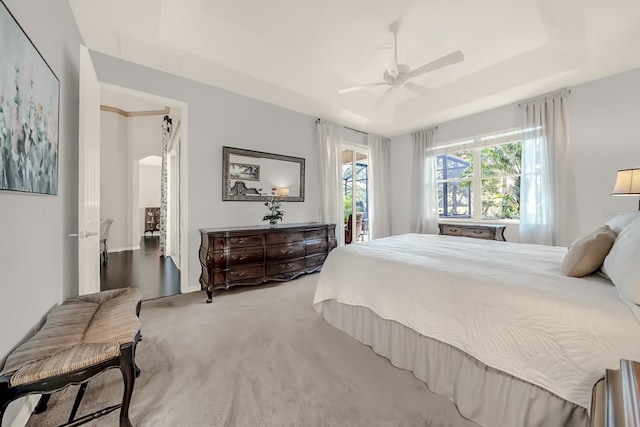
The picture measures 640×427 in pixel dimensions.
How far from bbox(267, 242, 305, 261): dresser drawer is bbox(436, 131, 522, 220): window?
10.7 feet

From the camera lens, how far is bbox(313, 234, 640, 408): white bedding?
1.03 m

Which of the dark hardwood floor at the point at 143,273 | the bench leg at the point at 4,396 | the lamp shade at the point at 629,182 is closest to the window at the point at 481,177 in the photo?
the lamp shade at the point at 629,182

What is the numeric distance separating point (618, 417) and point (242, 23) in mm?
3603

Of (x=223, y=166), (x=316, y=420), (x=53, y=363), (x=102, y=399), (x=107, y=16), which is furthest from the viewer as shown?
(x=223, y=166)

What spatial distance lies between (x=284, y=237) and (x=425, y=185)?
332 centimetres

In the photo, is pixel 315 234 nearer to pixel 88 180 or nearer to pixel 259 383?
pixel 259 383

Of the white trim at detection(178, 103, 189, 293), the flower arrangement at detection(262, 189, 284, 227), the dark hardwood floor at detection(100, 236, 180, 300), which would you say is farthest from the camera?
the flower arrangement at detection(262, 189, 284, 227)

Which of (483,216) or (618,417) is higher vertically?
(483,216)

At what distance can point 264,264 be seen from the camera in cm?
343

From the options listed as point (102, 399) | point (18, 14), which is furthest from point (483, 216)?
point (18, 14)

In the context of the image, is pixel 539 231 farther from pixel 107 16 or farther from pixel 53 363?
pixel 107 16

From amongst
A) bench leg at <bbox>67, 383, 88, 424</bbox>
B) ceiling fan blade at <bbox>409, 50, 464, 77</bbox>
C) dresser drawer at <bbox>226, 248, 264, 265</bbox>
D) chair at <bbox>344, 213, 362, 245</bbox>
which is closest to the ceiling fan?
ceiling fan blade at <bbox>409, 50, 464, 77</bbox>

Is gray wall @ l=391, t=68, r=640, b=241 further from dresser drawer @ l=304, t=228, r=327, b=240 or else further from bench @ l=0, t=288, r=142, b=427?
bench @ l=0, t=288, r=142, b=427

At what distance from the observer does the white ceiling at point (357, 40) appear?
2.42m
